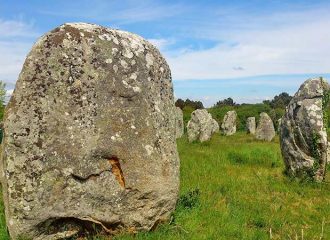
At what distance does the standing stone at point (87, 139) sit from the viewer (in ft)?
20.3

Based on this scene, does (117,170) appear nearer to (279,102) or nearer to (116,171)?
(116,171)

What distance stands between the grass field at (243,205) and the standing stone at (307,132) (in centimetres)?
45

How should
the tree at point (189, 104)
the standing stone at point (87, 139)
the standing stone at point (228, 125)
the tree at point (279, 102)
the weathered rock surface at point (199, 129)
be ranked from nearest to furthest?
the standing stone at point (87, 139) → the weathered rock surface at point (199, 129) → the standing stone at point (228, 125) → the tree at point (189, 104) → the tree at point (279, 102)

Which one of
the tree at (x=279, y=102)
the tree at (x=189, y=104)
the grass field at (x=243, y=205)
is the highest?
the tree at (x=279, y=102)

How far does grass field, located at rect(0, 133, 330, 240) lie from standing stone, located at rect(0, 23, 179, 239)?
60cm

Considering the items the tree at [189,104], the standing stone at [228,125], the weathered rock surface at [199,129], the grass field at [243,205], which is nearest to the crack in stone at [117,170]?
the grass field at [243,205]

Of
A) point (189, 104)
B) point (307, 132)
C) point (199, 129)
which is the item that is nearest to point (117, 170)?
point (307, 132)

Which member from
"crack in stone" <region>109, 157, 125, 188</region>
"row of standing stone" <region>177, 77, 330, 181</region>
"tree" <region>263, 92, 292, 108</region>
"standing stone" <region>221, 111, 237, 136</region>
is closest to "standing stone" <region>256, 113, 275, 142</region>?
"standing stone" <region>221, 111, 237, 136</region>

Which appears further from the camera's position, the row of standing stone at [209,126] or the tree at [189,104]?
the tree at [189,104]

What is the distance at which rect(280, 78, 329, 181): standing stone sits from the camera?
1190 centimetres

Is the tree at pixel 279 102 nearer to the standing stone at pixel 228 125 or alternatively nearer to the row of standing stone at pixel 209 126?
the standing stone at pixel 228 125

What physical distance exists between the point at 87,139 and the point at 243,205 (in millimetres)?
4197

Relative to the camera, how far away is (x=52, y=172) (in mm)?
6273

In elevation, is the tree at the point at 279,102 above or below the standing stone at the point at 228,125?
above
